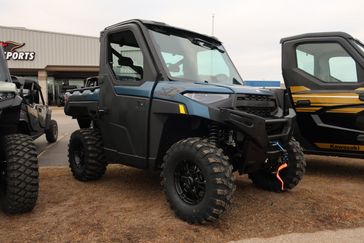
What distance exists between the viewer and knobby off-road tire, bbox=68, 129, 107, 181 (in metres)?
Answer: 5.48

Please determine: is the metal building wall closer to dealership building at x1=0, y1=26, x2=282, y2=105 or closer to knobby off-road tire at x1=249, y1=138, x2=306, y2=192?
dealership building at x1=0, y1=26, x2=282, y2=105

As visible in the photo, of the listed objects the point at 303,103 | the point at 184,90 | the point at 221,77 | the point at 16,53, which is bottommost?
the point at 303,103

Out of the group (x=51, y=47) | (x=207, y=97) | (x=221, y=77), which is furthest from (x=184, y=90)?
(x=51, y=47)

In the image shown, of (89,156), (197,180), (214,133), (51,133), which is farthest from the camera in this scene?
(51,133)

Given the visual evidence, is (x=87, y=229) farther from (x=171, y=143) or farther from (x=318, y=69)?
(x=318, y=69)

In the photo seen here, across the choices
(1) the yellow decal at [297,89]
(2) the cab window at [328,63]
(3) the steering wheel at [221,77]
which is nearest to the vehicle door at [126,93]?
(3) the steering wheel at [221,77]

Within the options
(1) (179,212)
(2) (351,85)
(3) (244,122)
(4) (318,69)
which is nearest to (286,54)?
A: (4) (318,69)

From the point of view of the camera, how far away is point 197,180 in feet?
13.1

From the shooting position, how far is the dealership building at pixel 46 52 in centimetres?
3628

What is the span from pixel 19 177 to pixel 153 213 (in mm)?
1397

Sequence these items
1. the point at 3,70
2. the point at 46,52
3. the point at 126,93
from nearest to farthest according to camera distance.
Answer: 1. the point at 126,93
2. the point at 3,70
3. the point at 46,52

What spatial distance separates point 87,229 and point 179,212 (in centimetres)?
90

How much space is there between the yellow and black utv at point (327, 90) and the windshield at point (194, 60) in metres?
1.50

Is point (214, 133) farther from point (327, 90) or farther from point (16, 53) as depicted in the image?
point (16, 53)
